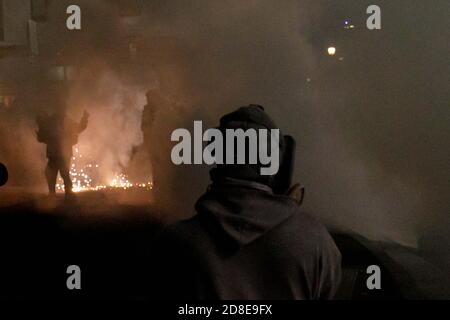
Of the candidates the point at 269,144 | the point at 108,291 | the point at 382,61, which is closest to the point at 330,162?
the point at 382,61

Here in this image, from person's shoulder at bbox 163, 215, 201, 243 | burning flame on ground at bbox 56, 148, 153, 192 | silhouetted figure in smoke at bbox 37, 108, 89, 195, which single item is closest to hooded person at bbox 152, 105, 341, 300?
person's shoulder at bbox 163, 215, 201, 243

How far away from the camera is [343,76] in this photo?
10.2 feet

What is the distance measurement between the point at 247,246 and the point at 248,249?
0.01 metres

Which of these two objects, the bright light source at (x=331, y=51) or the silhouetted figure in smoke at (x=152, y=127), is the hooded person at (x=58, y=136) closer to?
the silhouetted figure in smoke at (x=152, y=127)

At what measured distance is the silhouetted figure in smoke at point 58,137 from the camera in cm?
325

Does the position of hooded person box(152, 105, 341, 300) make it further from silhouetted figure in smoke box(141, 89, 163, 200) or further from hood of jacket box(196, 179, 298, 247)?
silhouetted figure in smoke box(141, 89, 163, 200)

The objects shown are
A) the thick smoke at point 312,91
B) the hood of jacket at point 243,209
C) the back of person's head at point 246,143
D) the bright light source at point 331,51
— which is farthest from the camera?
the bright light source at point 331,51

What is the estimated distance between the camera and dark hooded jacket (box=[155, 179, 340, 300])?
1.47 metres

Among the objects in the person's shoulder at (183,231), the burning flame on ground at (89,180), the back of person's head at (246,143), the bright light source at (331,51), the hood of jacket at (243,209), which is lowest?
the burning flame on ground at (89,180)

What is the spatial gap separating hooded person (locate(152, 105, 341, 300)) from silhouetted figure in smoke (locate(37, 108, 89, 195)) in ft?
6.38

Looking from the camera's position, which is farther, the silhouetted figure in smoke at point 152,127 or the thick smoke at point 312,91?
the silhouetted figure in smoke at point 152,127

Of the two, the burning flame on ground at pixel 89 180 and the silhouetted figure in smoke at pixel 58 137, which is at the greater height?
the silhouetted figure in smoke at pixel 58 137

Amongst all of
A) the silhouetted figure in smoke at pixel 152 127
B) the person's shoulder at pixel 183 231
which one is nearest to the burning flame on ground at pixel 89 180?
the silhouetted figure in smoke at pixel 152 127

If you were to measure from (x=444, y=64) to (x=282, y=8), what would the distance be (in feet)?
3.98
